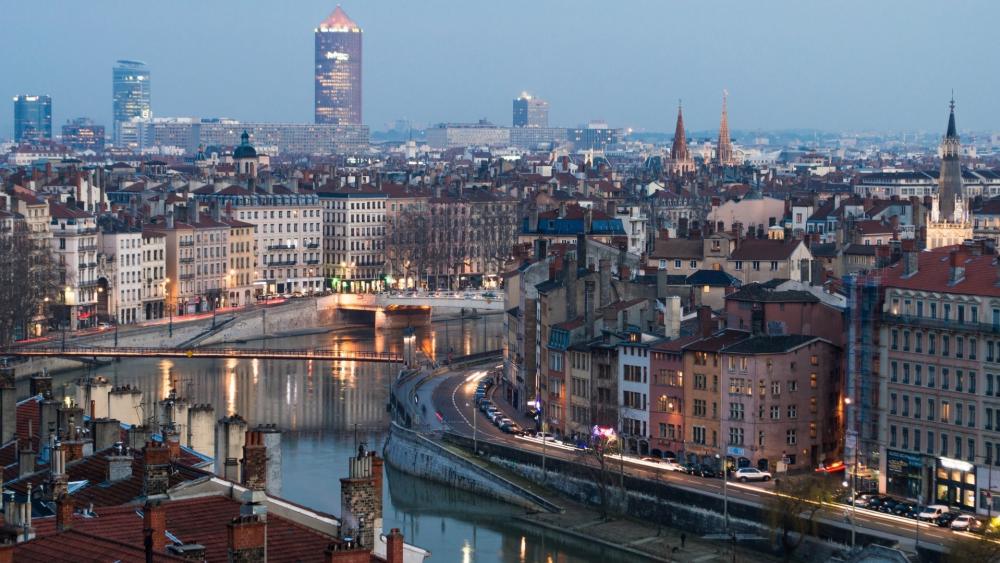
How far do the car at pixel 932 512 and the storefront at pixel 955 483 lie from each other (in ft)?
1.07

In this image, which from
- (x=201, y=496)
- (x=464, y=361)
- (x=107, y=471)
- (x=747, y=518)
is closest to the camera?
(x=201, y=496)

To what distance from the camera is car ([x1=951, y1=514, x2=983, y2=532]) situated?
23516mm

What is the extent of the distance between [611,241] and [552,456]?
59.5 feet

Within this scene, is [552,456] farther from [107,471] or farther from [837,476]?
[107,471]

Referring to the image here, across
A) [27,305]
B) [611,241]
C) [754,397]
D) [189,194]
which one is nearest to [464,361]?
[611,241]

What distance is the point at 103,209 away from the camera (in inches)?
2307

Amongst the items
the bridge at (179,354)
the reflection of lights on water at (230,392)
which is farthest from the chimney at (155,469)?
the bridge at (179,354)

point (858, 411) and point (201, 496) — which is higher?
point (201, 496)

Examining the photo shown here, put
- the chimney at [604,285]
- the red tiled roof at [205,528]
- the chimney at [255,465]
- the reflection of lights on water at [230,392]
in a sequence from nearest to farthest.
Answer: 1. the red tiled roof at [205,528]
2. the chimney at [255,465]
3. the chimney at [604,285]
4. the reflection of lights on water at [230,392]

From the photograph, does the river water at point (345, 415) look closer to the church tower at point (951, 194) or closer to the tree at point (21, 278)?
the tree at point (21, 278)

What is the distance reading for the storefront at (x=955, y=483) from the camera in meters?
25.1

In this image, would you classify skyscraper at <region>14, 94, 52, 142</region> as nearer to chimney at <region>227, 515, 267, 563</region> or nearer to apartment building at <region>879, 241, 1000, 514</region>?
apartment building at <region>879, 241, 1000, 514</region>

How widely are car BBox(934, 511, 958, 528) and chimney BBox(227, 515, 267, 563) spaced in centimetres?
1434

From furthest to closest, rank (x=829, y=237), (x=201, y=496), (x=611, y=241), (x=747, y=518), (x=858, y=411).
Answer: (x=829, y=237), (x=611, y=241), (x=858, y=411), (x=747, y=518), (x=201, y=496)
